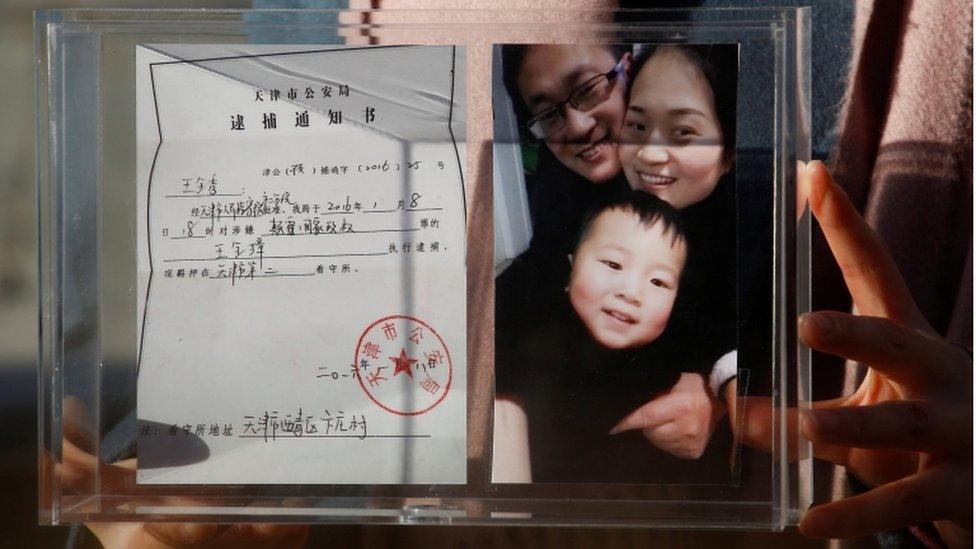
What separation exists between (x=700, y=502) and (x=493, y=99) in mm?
211

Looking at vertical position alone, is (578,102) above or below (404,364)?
above

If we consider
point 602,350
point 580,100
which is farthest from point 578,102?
point 602,350

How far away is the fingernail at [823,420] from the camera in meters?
0.37

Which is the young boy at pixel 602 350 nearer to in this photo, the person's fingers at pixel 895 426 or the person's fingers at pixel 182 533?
the person's fingers at pixel 895 426

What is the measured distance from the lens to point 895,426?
0.38m

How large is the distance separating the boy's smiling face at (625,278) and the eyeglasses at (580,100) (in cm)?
5

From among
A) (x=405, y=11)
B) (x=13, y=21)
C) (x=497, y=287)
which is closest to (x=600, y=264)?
(x=497, y=287)

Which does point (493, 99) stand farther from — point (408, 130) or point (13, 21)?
point (13, 21)

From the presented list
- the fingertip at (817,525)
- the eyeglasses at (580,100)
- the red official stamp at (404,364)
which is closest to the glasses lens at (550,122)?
the eyeglasses at (580,100)

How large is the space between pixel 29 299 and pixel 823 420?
424mm

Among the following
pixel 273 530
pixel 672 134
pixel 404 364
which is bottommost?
pixel 273 530

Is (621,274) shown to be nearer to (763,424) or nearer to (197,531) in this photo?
(763,424)

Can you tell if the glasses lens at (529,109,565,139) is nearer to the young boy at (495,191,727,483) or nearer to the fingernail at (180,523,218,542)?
the young boy at (495,191,727,483)

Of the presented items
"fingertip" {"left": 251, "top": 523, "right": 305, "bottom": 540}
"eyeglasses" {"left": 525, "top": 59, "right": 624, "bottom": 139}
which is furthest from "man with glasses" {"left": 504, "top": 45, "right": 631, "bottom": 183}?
"fingertip" {"left": 251, "top": 523, "right": 305, "bottom": 540}
